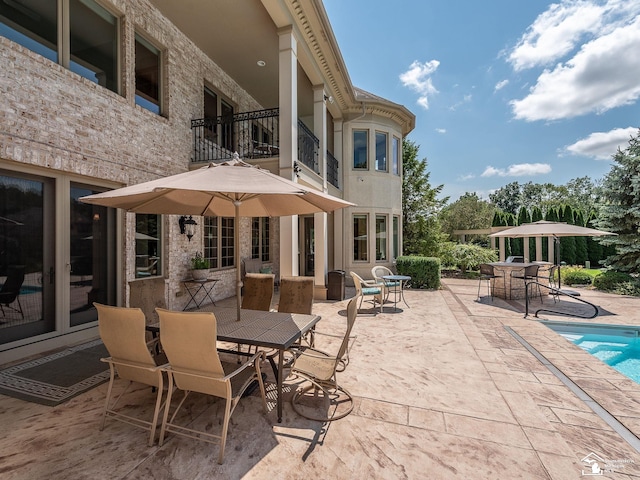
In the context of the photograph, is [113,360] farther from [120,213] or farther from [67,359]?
[120,213]

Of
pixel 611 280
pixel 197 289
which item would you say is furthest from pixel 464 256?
pixel 197 289

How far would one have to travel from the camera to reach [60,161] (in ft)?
14.7

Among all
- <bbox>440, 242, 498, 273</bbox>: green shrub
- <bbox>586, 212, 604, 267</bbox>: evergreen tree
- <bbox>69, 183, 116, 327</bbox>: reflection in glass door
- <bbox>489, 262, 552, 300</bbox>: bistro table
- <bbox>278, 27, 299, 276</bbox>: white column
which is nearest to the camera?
<bbox>69, 183, 116, 327</bbox>: reflection in glass door

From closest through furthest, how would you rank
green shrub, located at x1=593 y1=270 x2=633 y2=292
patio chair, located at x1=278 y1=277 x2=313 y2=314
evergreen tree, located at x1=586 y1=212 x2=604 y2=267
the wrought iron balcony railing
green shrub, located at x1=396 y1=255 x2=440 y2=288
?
patio chair, located at x1=278 y1=277 x2=313 y2=314 < the wrought iron balcony railing < green shrub, located at x1=593 y1=270 x2=633 y2=292 < green shrub, located at x1=396 y1=255 x2=440 y2=288 < evergreen tree, located at x1=586 y1=212 x2=604 y2=267

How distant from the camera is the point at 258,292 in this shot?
188 inches

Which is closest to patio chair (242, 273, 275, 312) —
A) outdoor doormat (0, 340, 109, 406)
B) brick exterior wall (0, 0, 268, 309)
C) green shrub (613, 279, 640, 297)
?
brick exterior wall (0, 0, 268, 309)

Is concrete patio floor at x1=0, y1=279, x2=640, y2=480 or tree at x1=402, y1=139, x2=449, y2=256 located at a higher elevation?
tree at x1=402, y1=139, x2=449, y2=256

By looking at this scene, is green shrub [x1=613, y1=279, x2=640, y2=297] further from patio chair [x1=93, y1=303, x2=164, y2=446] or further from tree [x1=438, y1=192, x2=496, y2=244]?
tree [x1=438, y1=192, x2=496, y2=244]

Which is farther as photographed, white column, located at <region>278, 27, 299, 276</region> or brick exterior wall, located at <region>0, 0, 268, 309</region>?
white column, located at <region>278, 27, 299, 276</region>

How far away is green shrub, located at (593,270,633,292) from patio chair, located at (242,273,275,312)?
11.9 meters

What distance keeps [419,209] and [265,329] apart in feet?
42.7

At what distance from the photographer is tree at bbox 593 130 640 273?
31.6 ft

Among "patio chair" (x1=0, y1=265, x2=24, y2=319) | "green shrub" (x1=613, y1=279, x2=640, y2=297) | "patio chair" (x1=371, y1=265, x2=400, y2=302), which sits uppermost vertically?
"patio chair" (x1=0, y1=265, x2=24, y2=319)

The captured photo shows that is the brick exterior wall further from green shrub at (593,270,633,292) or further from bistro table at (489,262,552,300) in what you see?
green shrub at (593,270,633,292)
